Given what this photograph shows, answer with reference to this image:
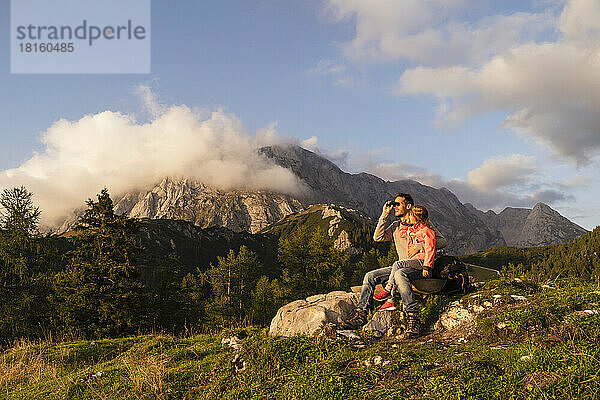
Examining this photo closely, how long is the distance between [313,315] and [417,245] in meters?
3.69

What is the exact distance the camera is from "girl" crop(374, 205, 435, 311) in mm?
8938

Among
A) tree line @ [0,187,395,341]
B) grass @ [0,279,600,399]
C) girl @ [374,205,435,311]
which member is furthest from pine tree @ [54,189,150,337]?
girl @ [374,205,435,311]

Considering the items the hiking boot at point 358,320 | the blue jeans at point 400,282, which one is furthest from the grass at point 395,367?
the hiking boot at point 358,320

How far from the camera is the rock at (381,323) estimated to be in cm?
895

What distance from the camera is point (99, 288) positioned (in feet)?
85.0

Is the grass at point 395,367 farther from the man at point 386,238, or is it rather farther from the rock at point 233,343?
the man at point 386,238

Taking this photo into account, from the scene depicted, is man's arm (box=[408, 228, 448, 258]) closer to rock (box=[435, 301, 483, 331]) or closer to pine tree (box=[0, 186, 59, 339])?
rock (box=[435, 301, 483, 331])

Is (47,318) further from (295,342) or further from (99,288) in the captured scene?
(295,342)

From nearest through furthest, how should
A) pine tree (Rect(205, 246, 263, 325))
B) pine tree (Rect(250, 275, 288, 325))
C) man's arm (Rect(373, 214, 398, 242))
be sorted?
man's arm (Rect(373, 214, 398, 242)), pine tree (Rect(250, 275, 288, 325)), pine tree (Rect(205, 246, 263, 325))

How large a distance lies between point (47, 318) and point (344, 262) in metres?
26.1

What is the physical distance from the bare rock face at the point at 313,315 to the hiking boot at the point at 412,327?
6.78 ft

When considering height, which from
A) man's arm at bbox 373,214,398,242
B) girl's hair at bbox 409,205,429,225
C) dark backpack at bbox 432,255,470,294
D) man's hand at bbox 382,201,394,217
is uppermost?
man's hand at bbox 382,201,394,217

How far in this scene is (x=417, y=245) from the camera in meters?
9.50

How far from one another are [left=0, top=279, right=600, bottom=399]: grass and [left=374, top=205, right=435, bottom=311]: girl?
120cm
